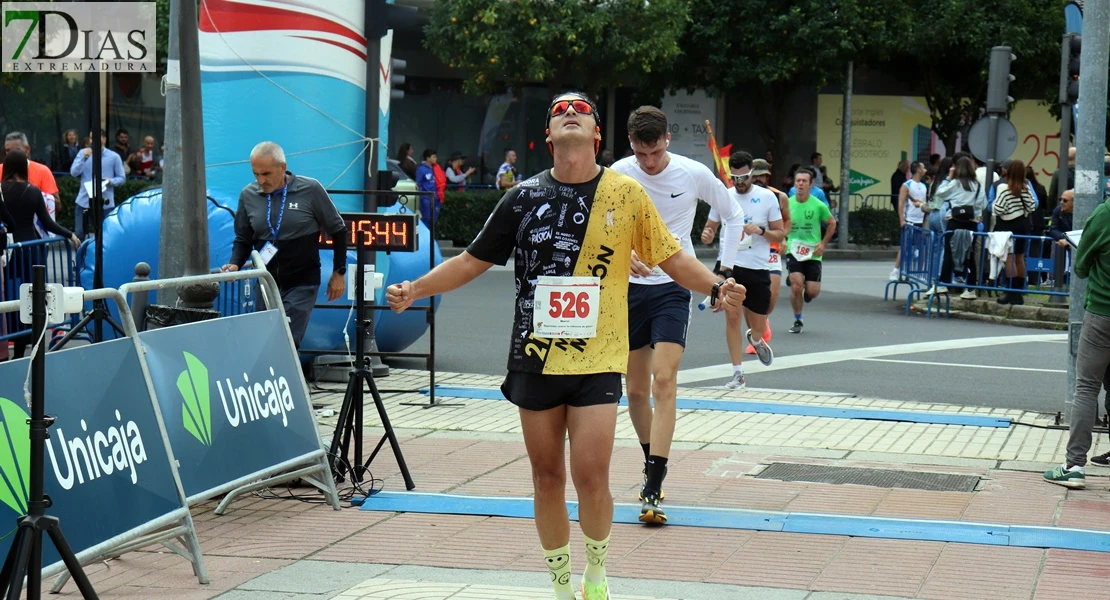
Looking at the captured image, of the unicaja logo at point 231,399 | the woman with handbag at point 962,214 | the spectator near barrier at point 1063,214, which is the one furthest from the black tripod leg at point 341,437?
the woman with handbag at point 962,214

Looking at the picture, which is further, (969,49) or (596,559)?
(969,49)

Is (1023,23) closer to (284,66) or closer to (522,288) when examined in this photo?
(284,66)

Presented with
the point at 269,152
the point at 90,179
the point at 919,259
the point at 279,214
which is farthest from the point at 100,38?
the point at 90,179

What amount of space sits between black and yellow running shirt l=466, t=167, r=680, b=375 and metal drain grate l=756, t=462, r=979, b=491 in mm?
3016

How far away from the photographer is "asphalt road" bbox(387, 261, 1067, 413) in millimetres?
11797

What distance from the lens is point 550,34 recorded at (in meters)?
26.7

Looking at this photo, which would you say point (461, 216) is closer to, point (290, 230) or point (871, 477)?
point (290, 230)

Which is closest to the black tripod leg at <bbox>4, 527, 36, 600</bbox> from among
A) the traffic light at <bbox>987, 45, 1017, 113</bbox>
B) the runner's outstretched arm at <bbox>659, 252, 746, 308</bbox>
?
the runner's outstretched arm at <bbox>659, 252, 746, 308</bbox>

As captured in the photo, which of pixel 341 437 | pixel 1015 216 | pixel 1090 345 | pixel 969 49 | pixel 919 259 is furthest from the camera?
pixel 969 49

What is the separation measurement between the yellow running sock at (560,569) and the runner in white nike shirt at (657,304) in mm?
1649

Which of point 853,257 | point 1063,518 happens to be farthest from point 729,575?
point 853,257

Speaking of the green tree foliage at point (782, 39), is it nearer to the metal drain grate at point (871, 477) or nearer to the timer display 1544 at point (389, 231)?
the timer display 1544 at point (389, 231)

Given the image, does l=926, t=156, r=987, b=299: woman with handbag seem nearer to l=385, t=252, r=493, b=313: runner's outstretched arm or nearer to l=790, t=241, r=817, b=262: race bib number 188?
A: l=790, t=241, r=817, b=262: race bib number 188

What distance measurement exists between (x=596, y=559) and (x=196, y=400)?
215 cm
